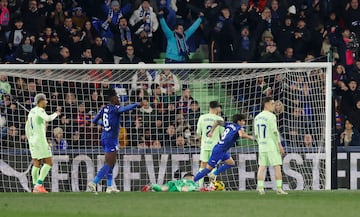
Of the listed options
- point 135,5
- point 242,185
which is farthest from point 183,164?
point 135,5

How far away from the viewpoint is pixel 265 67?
90.3 ft

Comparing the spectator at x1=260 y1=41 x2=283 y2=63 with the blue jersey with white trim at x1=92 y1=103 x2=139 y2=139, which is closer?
the blue jersey with white trim at x1=92 y1=103 x2=139 y2=139

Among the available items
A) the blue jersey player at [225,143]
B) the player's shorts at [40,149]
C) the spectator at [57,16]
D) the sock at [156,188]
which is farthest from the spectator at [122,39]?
the player's shorts at [40,149]

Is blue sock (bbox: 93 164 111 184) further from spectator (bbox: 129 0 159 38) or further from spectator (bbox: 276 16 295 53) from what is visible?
spectator (bbox: 276 16 295 53)

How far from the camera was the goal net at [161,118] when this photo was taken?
90.3 feet

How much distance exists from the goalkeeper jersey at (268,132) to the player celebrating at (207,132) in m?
2.12

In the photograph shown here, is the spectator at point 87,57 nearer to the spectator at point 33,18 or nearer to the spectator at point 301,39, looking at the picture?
the spectator at point 33,18

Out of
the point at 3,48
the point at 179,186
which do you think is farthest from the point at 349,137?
the point at 3,48

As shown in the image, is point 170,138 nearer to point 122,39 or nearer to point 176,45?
point 176,45

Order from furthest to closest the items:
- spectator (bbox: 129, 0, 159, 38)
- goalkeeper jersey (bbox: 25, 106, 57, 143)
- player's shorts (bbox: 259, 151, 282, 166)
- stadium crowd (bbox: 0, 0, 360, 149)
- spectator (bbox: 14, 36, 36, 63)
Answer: spectator (bbox: 129, 0, 159, 38)
spectator (bbox: 14, 36, 36, 63)
stadium crowd (bbox: 0, 0, 360, 149)
goalkeeper jersey (bbox: 25, 106, 57, 143)
player's shorts (bbox: 259, 151, 282, 166)

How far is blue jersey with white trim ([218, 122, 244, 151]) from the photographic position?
2572cm

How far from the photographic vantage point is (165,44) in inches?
1258

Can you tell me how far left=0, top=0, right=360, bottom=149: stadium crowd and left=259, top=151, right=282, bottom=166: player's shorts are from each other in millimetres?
3630

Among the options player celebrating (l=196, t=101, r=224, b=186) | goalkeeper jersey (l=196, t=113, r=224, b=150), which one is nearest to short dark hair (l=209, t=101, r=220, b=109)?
player celebrating (l=196, t=101, r=224, b=186)
